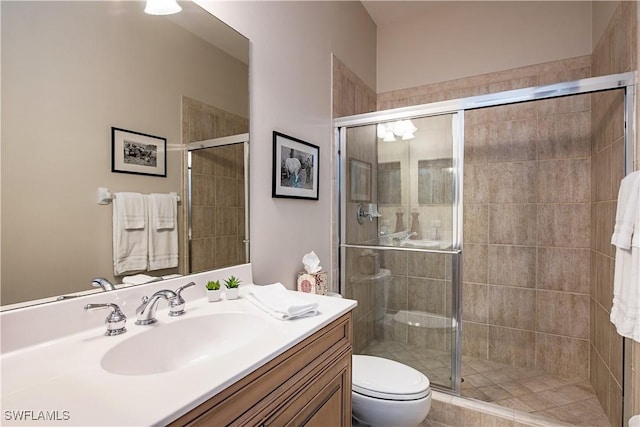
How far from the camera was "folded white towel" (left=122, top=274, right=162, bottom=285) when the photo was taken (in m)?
1.03

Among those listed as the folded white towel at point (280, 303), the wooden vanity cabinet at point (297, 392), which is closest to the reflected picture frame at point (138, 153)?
the folded white towel at point (280, 303)

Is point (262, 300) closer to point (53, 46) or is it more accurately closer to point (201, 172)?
point (201, 172)

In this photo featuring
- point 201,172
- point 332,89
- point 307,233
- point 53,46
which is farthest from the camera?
point 332,89

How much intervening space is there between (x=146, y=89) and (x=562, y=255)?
2.82 m

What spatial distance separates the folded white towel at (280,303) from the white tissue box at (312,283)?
0.46 meters

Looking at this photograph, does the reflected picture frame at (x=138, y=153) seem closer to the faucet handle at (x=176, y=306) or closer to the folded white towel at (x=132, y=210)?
the folded white towel at (x=132, y=210)

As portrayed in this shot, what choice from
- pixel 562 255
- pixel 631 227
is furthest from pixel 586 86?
pixel 562 255

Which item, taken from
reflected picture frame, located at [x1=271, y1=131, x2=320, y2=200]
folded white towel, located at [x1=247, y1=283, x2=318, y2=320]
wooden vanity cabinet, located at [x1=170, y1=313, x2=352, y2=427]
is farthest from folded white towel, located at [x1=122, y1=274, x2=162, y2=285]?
reflected picture frame, located at [x1=271, y1=131, x2=320, y2=200]

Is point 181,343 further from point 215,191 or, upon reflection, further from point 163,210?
point 215,191

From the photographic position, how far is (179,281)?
119 cm

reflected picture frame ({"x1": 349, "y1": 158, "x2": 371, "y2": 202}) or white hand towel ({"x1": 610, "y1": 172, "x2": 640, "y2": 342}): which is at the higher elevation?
reflected picture frame ({"x1": 349, "y1": 158, "x2": 371, "y2": 202})

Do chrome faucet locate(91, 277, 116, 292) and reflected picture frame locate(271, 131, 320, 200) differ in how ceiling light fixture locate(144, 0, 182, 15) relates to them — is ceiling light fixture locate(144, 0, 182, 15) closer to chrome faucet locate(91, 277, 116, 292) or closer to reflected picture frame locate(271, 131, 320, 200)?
reflected picture frame locate(271, 131, 320, 200)

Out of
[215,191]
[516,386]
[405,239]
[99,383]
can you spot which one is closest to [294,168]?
[215,191]

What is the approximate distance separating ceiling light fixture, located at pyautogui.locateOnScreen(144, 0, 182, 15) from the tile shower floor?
2.25 meters
